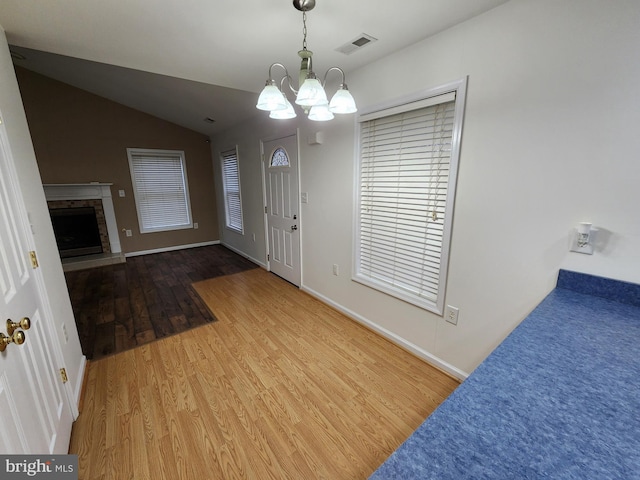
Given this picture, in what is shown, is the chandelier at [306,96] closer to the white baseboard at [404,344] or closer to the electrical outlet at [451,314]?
the electrical outlet at [451,314]

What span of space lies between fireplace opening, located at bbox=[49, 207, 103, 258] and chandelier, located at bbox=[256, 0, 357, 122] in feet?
16.5

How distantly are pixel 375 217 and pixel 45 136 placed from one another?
5.44 meters

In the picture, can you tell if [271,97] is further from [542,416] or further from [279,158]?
[279,158]

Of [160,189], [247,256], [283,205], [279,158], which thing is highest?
[279,158]

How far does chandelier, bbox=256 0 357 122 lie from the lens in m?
1.18

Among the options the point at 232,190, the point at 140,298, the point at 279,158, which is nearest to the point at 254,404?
the point at 140,298

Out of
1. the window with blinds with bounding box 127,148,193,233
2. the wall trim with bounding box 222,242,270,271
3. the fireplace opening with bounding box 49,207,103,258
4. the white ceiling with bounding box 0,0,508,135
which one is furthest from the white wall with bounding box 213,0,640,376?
the fireplace opening with bounding box 49,207,103,258

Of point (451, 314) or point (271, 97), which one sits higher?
point (271, 97)

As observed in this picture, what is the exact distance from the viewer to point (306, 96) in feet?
3.86

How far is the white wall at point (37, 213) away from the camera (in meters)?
1.49

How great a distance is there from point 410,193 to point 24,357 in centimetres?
237

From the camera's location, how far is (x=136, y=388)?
1899mm

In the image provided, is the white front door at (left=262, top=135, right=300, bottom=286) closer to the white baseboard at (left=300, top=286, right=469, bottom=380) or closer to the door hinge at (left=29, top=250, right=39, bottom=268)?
the white baseboard at (left=300, top=286, right=469, bottom=380)

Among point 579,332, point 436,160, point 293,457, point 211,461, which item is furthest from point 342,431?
point 436,160
